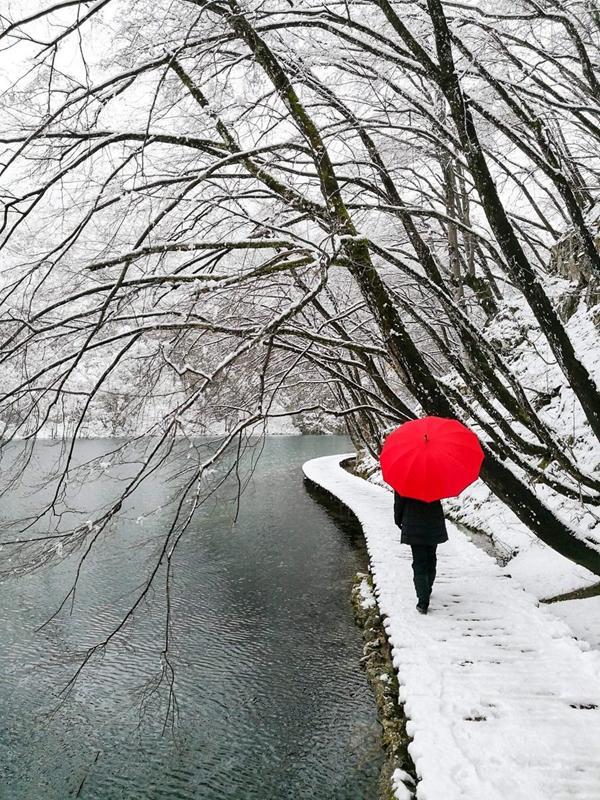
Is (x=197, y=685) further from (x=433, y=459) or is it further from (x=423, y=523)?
(x=433, y=459)

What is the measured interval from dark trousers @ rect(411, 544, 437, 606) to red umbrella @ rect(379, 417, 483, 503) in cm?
91

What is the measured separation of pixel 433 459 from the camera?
454 cm

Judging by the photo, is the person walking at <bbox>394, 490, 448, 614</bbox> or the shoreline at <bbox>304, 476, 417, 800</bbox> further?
the person walking at <bbox>394, 490, 448, 614</bbox>

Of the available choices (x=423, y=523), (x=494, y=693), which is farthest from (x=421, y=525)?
(x=494, y=693)

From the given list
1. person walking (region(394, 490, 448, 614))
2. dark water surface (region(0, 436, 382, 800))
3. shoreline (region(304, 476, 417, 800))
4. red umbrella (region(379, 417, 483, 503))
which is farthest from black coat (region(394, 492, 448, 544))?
dark water surface (region(0, 436, 382, 800))

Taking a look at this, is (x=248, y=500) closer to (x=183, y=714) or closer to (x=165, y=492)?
(x=165, y=492)

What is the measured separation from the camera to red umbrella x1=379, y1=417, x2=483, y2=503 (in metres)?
4.48

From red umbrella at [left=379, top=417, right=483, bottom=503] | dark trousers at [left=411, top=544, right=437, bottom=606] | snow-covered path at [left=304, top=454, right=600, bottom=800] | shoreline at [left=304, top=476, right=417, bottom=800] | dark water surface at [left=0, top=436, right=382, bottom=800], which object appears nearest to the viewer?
snow-covered path at [left=304, top=454, right=600, bottom=800]

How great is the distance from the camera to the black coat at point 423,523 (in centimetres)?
523

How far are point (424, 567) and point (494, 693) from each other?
60.3 inches

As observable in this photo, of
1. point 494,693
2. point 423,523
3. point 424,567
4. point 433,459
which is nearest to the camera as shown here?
point 494,693

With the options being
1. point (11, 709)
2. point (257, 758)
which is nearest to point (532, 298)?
point (257, 758)

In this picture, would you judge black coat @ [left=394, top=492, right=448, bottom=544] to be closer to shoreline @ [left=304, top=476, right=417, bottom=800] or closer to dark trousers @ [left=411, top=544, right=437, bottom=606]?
dark trousers @ [left=411, top=544, right=437, bottom=606]

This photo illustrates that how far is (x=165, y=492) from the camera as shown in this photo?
20906mm
